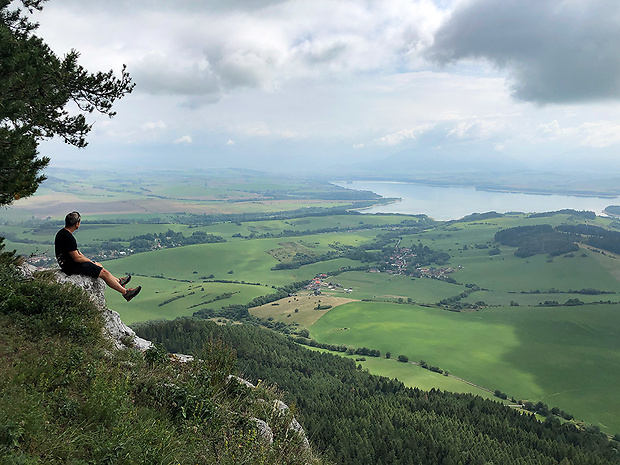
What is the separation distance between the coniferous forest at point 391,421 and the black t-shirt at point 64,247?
12.0 meters

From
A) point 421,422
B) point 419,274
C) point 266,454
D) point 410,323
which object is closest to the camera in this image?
point 266,454

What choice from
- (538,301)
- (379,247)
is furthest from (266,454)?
(379,247)

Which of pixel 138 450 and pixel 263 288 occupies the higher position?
pixel 138 450

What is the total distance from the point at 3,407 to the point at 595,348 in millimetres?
108587

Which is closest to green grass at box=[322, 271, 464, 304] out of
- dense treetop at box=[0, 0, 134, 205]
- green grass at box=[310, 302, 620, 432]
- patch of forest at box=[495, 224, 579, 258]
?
green grass at box=[310, 302, 620, 432]

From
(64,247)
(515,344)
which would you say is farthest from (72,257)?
(515,344)

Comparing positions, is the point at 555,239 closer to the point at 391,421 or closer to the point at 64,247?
the point at 391,421

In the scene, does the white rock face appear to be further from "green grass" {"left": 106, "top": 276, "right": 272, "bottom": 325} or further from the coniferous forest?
"green grass" {"left": 106, "top": 276, "right": 272, "bottom": 325}

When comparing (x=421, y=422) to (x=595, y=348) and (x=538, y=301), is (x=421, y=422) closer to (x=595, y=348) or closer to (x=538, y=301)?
(x=595, y=348)

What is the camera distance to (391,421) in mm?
35812

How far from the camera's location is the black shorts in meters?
10.4

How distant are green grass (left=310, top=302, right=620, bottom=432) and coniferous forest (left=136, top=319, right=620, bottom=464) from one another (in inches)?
Answer: 749

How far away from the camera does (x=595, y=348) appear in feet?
277

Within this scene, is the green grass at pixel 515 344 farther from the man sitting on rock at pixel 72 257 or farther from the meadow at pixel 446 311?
the man sitting on rock at pixel 72 257
